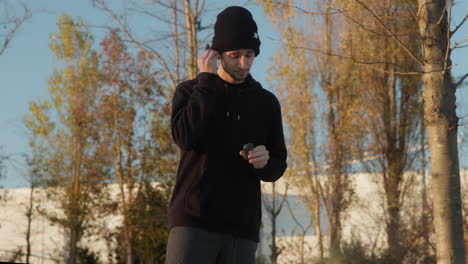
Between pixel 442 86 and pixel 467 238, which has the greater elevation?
pixel 442 86

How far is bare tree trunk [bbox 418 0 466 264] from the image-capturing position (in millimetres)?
4574

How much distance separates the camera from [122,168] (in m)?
16.0

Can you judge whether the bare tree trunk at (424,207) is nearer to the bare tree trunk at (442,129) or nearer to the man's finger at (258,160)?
the bare tree trunk at (442,129)

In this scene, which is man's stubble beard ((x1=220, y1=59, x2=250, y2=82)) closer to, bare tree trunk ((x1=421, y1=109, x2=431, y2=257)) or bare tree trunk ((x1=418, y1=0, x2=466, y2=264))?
bare tree trunk ((x1=418, y1=0, x2=466, y2=264))

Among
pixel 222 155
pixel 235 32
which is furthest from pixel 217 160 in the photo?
pixel 235 32

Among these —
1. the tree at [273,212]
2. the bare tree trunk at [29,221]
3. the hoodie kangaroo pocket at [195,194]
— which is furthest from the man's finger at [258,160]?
the bare tree trunk at [29,221]

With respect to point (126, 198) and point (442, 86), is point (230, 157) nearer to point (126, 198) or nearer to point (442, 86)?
point (442, 86)

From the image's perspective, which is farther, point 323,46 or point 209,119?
point 323,46

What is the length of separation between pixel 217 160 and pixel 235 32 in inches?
21.5

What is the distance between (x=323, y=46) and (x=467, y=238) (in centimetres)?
788

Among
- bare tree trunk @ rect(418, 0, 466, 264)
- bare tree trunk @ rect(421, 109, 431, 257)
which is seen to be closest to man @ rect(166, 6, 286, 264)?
bare tree trunk @ rect(418, 0, 466, 264)

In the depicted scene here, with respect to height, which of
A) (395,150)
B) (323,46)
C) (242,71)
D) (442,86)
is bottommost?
(242,71)

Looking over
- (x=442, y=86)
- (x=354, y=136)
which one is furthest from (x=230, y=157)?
(x=354, y=136)

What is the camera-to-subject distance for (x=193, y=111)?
6.80ft
